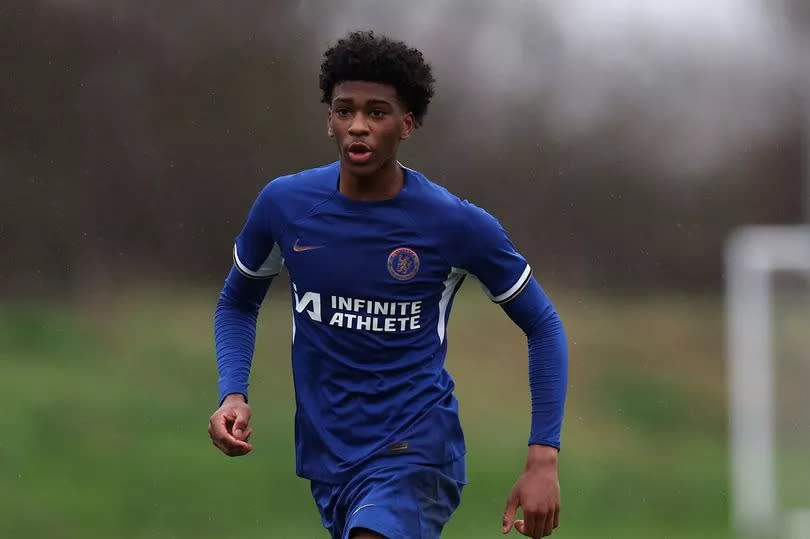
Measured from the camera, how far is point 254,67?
358 inches

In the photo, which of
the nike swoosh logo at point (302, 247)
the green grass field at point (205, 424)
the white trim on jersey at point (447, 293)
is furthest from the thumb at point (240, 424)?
the green grass field at point (205, 424)

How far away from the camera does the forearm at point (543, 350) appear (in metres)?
3.71

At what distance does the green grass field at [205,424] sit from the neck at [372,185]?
199 inches

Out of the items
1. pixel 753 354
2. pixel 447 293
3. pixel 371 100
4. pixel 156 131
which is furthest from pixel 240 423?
pixel 753 354

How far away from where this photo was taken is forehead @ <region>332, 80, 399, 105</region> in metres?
3.65

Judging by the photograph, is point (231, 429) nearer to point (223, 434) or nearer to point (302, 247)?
point (223, 434)

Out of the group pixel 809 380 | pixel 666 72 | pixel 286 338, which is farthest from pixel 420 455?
pixel 809 380

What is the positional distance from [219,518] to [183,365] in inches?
45.2

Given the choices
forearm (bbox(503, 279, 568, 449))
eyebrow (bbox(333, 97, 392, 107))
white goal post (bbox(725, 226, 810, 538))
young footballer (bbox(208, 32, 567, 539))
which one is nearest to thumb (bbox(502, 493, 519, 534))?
young footballer (bbox(208, 32, 567, 539))

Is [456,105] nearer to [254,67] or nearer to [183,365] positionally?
[254,67]

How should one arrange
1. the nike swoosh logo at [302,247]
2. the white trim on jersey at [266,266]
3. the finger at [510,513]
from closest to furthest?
the finger at [510,513], the nike swoosh logo at [302,247], the white trim on jersey at [266,266]

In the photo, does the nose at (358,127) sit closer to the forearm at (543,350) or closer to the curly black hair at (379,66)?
the curly black hair at (379,66)

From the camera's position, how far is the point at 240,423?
3.59m

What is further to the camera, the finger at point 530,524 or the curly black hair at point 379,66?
the curly black hair at point 379,66
